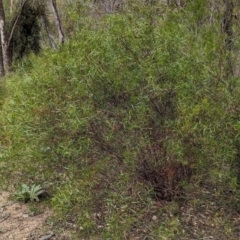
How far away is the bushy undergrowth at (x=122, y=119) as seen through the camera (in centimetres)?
303

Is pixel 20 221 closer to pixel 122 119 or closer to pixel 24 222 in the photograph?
pixel 24 222

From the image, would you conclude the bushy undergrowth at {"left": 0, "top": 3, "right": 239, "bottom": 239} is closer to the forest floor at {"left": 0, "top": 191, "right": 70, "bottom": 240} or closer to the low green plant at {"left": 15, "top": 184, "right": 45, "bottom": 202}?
the forest floor at {"left": 0, "top": 191, "right": 70, "bottom": 240}

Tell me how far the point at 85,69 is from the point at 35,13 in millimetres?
12587

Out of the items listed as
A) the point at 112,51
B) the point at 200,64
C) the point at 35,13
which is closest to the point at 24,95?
the point at 112,51

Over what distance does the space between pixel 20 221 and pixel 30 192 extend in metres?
0.31

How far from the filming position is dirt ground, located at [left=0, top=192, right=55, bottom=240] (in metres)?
3.56

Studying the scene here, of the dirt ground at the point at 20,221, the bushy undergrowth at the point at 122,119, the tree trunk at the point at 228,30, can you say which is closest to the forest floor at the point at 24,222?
the dirt ground at the point at 20,221

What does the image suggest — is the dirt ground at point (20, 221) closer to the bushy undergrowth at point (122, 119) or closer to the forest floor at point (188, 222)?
the forest floor at point (188, 222)

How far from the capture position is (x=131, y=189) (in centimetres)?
316

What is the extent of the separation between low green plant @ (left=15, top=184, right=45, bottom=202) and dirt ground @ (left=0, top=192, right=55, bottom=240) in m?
0.11

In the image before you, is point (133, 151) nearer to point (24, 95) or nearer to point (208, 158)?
point (208, 158)

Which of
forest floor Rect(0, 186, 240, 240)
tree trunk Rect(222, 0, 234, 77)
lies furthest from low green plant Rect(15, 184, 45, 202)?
tree trunk Rect(222, 0, 234, 77)

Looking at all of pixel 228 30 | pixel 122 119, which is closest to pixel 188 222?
pixel 122 119

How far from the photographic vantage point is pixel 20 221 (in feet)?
12.5
